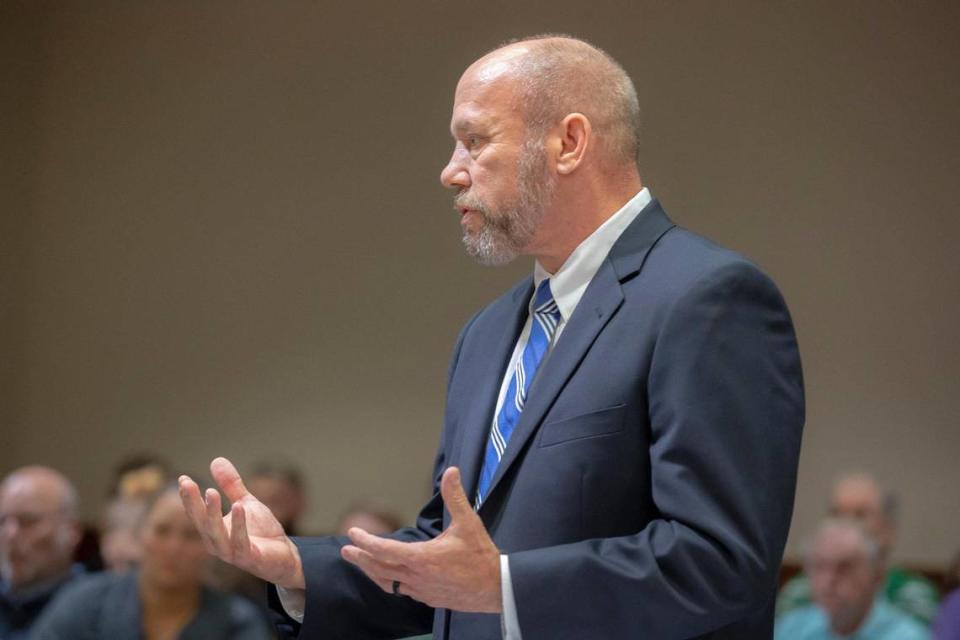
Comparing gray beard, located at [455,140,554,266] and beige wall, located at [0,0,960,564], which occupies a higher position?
gray beard, located at [455,140,554,266]

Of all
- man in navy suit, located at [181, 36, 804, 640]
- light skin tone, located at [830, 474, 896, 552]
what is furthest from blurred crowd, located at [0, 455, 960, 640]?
man in navy suit, located at [181, 36, 804, 640]

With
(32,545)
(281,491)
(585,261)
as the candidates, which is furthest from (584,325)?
(281,491)

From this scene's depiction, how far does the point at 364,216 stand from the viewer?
6.66m

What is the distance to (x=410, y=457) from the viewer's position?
6469 mm

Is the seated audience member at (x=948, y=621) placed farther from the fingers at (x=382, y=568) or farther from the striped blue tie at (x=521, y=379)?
the fingers at (x=382, y=568)

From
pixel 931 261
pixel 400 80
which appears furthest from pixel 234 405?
pixel 931 261

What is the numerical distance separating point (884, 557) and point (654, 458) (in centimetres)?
235

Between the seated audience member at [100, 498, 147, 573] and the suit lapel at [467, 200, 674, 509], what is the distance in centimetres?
231

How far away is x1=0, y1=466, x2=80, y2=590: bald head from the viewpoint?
144 inches

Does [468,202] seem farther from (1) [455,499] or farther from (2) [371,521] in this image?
(2) [371,521]

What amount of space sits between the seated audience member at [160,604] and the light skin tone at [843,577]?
1.38m

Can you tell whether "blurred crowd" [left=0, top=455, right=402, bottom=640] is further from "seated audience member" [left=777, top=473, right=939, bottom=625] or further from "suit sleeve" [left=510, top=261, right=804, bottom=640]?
"suit sleeve" [left=510, top=261, right=804, bottom=640]

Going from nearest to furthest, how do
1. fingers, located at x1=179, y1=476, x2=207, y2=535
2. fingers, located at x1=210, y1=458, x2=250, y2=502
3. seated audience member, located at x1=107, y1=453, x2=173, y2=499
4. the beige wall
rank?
fingers, located at x1=179, y1=476, x2=207, y2=535 < fingers, located at x1=210, y1=458, x2=250, y2=502 < seated audience member, located at x1=107, y1=453, x2=173, y2=499 < the beige wall

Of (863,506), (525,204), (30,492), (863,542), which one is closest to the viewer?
(525,204)
